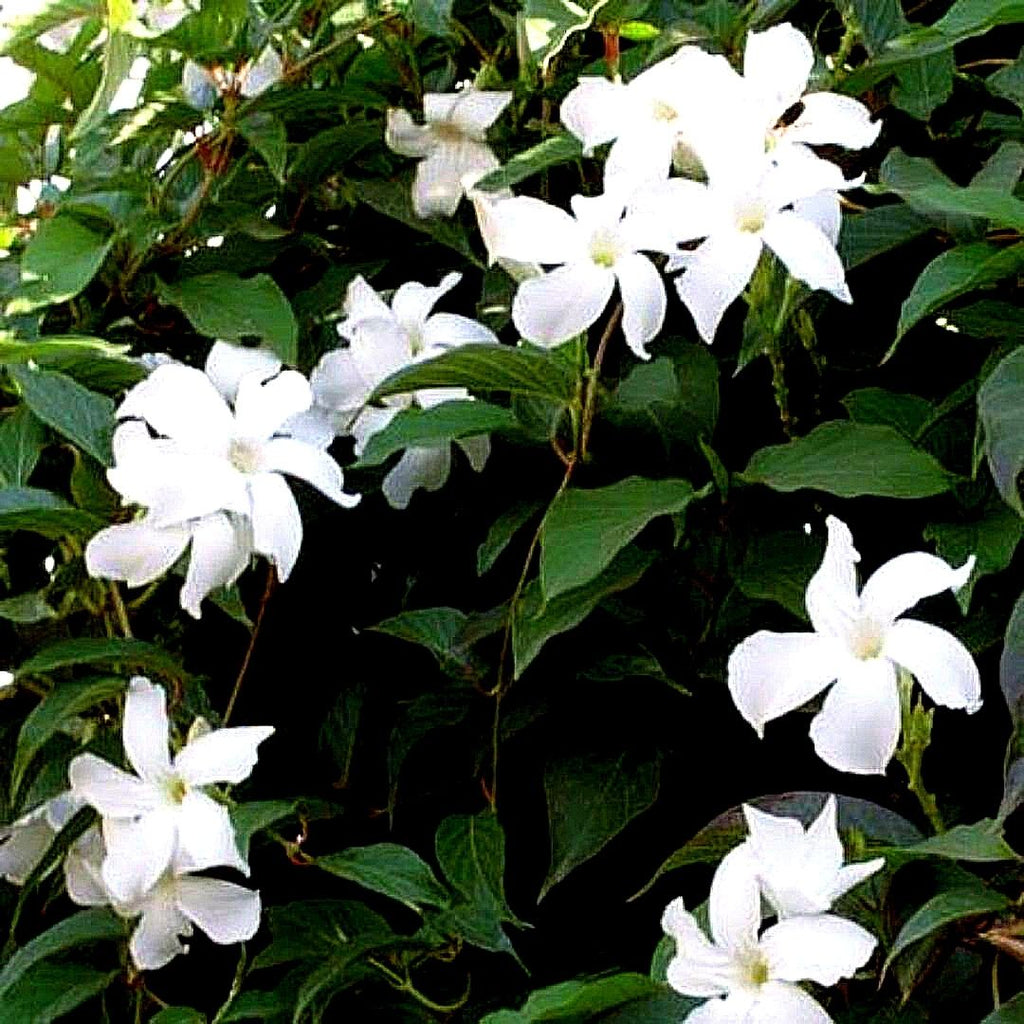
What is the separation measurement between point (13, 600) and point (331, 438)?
189 mm

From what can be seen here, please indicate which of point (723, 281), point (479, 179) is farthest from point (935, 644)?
point (479, 179)

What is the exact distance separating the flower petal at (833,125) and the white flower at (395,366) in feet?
0.61

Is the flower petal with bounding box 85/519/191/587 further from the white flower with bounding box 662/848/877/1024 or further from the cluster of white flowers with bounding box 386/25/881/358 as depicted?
the white flower with bounding box 662/848/877/1024

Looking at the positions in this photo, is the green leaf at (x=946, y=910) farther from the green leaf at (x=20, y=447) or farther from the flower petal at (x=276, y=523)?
the green leaf at (x=20, y=447)

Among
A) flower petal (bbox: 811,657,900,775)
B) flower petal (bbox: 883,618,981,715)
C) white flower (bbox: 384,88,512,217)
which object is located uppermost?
white flower (bbox: 384,88,512,217)

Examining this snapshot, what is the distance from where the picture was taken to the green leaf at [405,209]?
1.09 metres

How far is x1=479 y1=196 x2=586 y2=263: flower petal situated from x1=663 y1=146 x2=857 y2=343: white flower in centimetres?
5

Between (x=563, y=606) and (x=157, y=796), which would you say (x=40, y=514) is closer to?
(x=157, y=796)

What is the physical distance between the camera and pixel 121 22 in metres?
1.03

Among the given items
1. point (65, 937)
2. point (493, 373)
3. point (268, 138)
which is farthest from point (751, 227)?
point (65, 937)

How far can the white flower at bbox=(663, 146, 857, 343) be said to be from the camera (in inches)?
Answer: 33.1

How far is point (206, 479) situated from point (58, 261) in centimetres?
22

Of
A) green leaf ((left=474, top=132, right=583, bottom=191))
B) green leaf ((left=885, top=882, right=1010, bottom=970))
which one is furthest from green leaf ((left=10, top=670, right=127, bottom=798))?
green leaf ((left=885, top=882, right=1010, bottom=970))

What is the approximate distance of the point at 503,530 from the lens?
3.08ft
